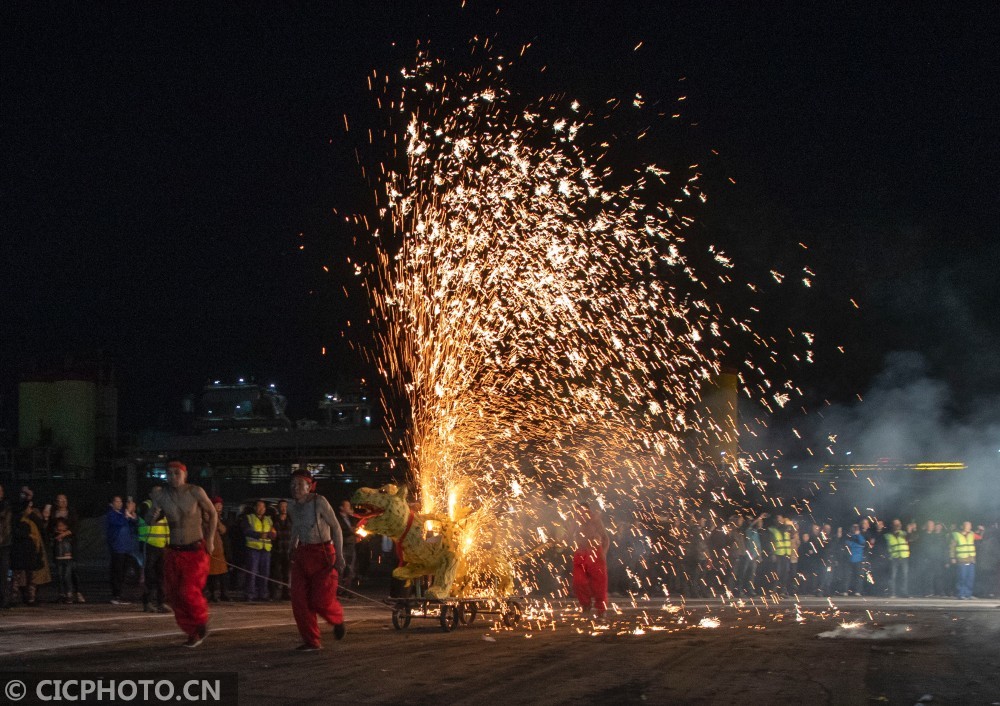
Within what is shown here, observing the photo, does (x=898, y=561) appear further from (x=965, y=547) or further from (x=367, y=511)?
(x=367, y=511)

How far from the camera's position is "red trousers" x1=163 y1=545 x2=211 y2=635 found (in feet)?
34.4

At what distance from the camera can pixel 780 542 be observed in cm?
2294

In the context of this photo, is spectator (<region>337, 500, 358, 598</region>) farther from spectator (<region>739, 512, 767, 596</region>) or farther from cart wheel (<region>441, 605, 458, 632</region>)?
spectator (<region>739, 512, 767, 596</region>)

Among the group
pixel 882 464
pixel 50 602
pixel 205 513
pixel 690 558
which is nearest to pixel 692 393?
pixel 882 464

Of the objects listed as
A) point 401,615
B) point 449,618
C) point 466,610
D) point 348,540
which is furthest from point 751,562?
point 401,615

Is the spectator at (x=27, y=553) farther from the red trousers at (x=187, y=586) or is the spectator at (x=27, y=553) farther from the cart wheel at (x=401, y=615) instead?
the red trousers at (x=187, y=586)

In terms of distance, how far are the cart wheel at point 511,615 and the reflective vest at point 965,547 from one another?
482 inches

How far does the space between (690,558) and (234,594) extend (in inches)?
344

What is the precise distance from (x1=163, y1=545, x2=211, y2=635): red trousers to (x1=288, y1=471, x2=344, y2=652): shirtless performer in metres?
0.86

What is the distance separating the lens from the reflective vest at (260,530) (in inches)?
730

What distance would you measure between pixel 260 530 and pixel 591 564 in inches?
225

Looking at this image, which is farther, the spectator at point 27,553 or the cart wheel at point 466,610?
the spectator at point 27,553

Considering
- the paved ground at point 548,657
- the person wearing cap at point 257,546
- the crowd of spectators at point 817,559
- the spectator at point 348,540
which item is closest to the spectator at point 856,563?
the crowd of spectators at point 817,559

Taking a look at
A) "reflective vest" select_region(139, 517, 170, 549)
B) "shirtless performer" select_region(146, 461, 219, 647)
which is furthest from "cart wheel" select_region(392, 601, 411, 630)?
"reflective vest" select_region(139, 517, 170, 549)
